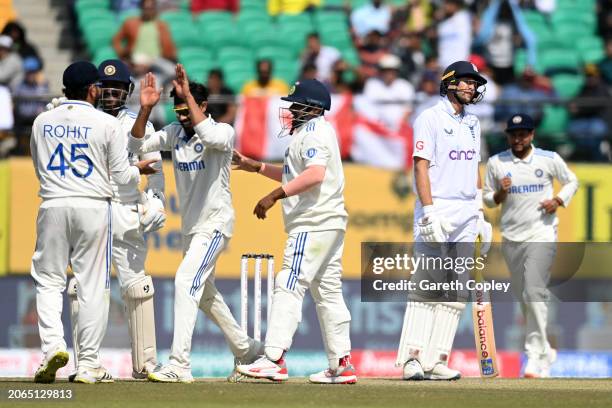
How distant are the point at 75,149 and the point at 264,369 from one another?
75.9 inches

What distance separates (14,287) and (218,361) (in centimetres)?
238

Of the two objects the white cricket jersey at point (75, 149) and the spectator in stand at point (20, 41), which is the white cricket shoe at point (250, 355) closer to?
the white cricket jersey at point (75, 149)

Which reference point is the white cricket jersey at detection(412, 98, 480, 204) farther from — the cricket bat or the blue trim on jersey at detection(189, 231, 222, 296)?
the blue trim on jersey at detection(189, 231, 222, 296)

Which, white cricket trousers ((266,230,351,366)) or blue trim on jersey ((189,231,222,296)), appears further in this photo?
blue trim on jersey ((189,231,222,296))

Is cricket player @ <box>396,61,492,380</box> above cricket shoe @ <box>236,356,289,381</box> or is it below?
above

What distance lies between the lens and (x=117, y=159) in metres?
8.91

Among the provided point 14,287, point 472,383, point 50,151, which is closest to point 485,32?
point 14,287

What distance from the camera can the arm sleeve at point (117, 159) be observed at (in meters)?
8.89

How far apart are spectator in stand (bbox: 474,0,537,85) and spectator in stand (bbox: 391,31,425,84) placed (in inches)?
31.5

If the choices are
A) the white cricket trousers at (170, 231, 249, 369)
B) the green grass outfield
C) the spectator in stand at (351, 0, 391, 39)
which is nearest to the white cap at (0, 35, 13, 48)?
the spectator in stand at (351, 0, 391, 39)

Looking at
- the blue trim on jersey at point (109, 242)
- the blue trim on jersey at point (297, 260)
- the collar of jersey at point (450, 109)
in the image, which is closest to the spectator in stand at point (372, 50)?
the collar of jersey at point (450, 109)

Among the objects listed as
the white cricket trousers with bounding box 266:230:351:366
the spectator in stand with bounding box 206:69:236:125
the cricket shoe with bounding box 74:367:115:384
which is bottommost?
the cricket shoe with bounding box 74:367:115:384

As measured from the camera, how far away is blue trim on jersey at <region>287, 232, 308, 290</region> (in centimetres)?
925

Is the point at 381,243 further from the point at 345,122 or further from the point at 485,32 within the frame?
the point at 485,32
